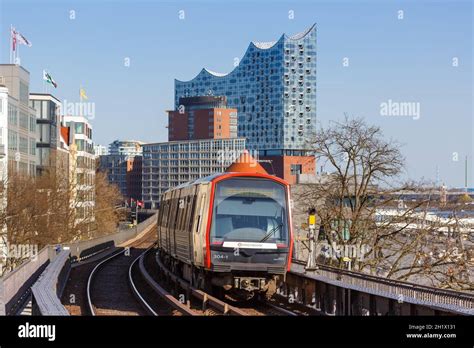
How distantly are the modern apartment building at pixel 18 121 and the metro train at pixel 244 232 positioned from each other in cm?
4751

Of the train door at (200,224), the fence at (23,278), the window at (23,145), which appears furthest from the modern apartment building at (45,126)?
the train door at (200,224)

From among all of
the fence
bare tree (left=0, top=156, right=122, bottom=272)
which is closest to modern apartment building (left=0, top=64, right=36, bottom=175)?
bare tree (left=0, top=156, right=122, bottom=272)

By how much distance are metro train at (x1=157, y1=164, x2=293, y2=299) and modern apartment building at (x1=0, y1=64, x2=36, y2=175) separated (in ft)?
156

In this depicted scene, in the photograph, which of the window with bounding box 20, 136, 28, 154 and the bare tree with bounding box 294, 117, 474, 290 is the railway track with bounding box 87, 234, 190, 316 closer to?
the bare tree with bounding box 294, 117, 474, 290

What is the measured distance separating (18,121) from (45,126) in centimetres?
1656

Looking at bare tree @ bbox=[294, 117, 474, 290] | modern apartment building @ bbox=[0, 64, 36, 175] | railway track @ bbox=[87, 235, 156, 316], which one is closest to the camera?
railway track @ bbox=[87, 235, 156, 316]

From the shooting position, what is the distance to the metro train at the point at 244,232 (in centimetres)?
2111

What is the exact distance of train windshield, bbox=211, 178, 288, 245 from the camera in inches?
833

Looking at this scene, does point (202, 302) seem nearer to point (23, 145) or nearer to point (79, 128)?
point (23, 145)

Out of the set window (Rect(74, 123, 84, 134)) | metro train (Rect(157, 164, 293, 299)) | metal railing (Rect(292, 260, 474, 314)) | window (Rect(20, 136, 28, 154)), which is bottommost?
metal railing (Rect(292, 260, 474, 314))

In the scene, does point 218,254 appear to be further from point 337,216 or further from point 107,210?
point 107,210

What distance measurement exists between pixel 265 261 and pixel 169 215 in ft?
36.5

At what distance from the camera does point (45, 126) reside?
89.9m
